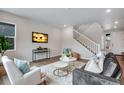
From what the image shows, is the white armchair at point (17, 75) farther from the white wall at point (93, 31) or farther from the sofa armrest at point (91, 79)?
the white wall at point (93, 31)

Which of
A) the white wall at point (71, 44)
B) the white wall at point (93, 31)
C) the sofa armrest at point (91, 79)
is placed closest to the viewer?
the sofa armrest at point (91, 79)

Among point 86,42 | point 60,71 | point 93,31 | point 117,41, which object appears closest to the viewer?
point 60,71

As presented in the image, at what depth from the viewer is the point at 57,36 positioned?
325 inches

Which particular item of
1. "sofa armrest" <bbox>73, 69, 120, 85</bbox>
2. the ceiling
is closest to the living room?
the ceiling

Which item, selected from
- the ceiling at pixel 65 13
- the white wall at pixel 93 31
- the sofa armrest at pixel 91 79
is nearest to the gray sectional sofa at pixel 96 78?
the sofa armrest at pixel 91 79

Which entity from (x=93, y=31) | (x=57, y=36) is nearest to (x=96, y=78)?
(x=57, y=36)

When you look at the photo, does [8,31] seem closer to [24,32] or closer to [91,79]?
[24,32]

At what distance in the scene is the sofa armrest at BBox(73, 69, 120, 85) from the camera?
1.42 meters

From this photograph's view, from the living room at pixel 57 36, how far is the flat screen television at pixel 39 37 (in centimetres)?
6

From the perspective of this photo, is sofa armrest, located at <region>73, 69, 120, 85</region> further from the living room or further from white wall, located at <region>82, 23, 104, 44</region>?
white wall, located at <region>82, 23, 104, 44</region>

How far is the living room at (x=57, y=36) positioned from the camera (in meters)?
4.25

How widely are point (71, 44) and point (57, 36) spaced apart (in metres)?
1.22
